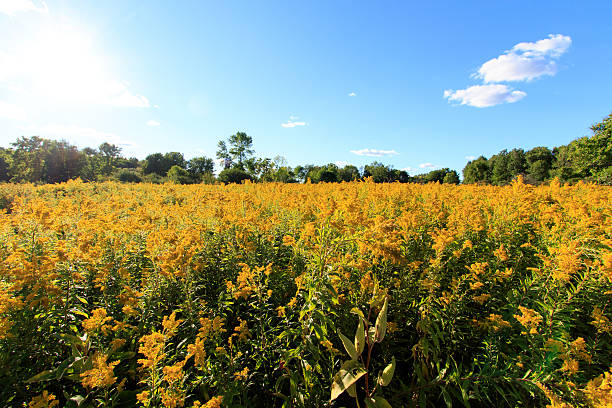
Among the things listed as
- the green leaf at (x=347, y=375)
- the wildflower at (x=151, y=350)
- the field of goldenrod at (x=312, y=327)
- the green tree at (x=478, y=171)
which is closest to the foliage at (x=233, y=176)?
the field of goldenrod at (x=312, y=327)

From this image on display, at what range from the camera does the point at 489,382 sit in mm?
1814

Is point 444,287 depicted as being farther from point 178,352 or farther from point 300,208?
point 178,352

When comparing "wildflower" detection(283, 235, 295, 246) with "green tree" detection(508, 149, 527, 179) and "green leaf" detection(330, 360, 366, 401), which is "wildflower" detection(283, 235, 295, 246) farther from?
"green tree" detection(508, 149, 527, 179)

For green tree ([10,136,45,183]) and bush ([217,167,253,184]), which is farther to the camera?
green tree ([10,136,45,183])

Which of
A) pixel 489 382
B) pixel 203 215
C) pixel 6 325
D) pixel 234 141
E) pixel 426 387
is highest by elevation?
pixel 234 141

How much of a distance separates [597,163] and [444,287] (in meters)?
38.6

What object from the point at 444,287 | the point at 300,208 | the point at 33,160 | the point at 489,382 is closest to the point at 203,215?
the point at 300,208

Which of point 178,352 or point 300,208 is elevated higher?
point 300,208

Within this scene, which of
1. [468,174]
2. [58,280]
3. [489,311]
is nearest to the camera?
[58,280]

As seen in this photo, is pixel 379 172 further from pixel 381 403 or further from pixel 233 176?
pixel 381 403

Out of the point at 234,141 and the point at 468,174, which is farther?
the point at 468,174

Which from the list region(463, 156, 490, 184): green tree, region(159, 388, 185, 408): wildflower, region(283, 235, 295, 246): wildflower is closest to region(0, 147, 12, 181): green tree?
region(283, 235, 295, 246): wildflower

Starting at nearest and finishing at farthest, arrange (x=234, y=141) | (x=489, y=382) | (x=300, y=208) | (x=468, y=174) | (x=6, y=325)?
(x=6, y=325) < (x=489, y=382) < (x=300, y=208) < (x=234, y=141) < (x=468, y=174)

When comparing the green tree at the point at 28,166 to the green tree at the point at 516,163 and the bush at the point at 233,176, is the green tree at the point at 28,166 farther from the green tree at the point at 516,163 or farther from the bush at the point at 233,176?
the green tree at the point at 516,163
